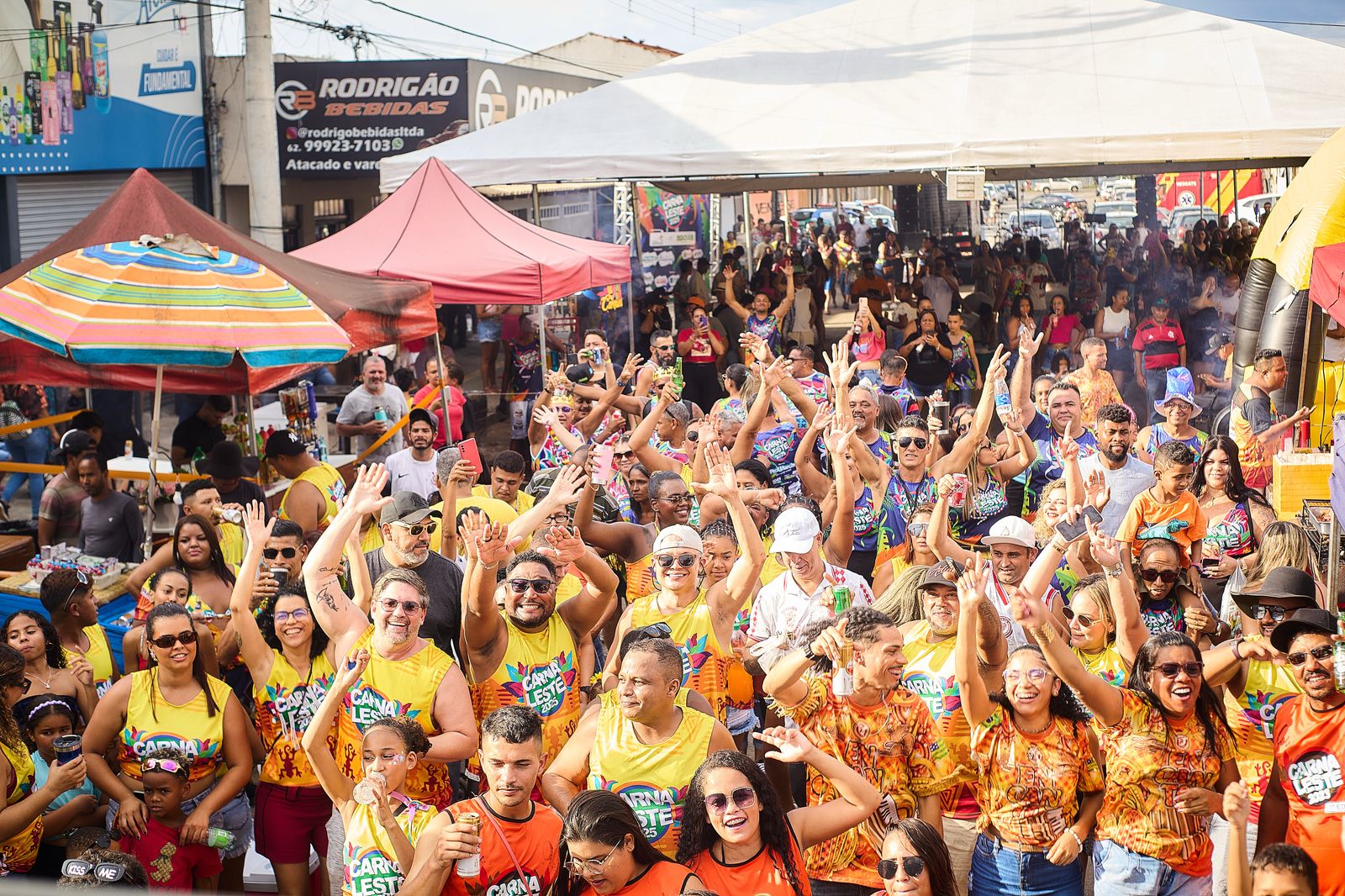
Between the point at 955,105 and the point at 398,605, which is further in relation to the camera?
the point at 955,105

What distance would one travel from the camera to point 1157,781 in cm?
446

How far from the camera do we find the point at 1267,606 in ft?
17.0

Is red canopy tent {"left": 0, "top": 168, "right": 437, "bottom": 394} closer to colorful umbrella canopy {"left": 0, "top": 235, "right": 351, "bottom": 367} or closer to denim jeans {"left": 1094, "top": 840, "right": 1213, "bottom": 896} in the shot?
colorful umbrella canopy {"left": 0, "top": 235, "right": 351, "bottom": 367}

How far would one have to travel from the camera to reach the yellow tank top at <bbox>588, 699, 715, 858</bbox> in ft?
14.2

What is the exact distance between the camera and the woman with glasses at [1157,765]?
4.40 metres

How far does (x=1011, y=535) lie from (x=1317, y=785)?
165 cm


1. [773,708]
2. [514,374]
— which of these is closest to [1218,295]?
[514,374]

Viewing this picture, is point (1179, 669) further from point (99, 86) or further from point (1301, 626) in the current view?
point (99, 86)

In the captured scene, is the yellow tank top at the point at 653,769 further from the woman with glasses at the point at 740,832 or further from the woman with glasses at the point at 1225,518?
the woman with glasses at the point at 1225,518

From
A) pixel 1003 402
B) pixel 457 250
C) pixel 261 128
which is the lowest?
pixel 1003 402

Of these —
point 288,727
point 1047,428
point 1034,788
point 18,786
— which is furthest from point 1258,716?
point 18,786

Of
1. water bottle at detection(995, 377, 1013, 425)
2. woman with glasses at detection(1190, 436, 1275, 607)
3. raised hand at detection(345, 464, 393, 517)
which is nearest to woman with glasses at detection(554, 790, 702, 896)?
raised hand at detection(345, 464, 393, 517)

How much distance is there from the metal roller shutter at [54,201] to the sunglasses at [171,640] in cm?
1107

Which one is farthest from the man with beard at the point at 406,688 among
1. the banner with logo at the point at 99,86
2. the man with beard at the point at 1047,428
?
the banner with logo at the point at 99,86
